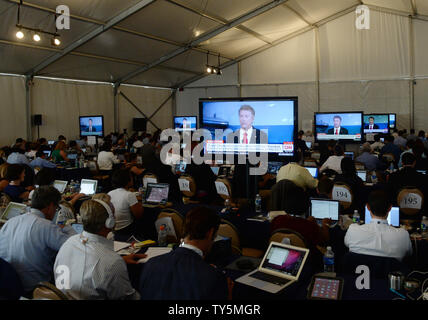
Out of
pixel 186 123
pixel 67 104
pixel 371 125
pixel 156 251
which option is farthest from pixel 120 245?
pixel 186 123

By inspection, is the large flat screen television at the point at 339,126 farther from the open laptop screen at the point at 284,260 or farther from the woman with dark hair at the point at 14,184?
the open laptop screen at the point at 284,260

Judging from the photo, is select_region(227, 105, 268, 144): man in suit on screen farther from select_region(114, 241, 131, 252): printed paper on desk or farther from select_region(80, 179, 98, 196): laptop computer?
select_region(114, 241, 131, 252): printed paper on desk

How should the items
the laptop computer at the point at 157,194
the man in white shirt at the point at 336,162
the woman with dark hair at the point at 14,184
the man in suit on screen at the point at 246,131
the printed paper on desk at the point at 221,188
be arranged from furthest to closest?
the man in white shirt at the point at 336,162, the printed paper on desk at the point at 221,188, the man in suit on screen at the point at 246,131, the laptop computer at the point at 157,194, the woman with dark hair at the point at 14,184

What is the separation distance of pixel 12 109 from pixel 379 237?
12.8 m

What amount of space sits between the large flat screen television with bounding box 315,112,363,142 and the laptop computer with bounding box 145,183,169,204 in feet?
32.1

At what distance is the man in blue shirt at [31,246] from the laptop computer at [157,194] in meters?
2.76

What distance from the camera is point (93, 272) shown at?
7.97ft

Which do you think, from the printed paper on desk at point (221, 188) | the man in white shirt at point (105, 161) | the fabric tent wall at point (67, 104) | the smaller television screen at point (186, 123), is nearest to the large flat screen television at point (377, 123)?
Result: the smaller television screen at point (186, 123)

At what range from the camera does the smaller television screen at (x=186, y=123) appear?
1741 centimetres

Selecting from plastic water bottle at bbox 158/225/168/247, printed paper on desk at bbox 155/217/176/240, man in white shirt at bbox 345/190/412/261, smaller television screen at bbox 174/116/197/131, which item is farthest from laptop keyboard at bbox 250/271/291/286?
smaller television screen at bbox 174/116/197/131

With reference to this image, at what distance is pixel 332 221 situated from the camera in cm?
455

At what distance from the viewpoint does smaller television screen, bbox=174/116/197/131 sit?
57.1 feet

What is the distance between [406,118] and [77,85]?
516 inches

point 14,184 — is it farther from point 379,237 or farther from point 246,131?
point 379,237
